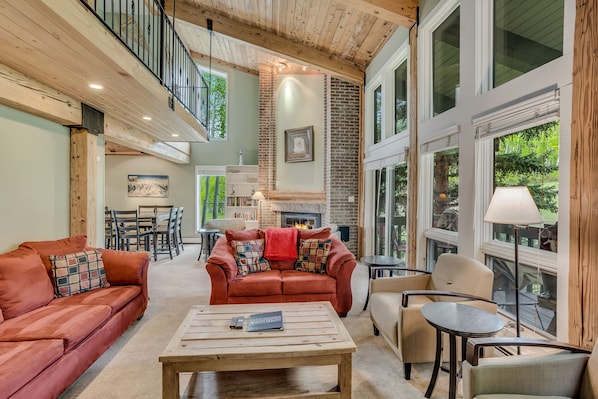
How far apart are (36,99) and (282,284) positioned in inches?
116

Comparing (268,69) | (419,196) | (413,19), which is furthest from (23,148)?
(268,69)

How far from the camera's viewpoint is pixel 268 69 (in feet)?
22.8

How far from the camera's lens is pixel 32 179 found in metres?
2.99

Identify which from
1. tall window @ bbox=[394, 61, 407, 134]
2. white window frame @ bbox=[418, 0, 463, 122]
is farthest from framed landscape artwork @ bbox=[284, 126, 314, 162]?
white window frame @ bbox=[418, 0, 463, 122]

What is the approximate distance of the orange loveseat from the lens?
3094 millimetres

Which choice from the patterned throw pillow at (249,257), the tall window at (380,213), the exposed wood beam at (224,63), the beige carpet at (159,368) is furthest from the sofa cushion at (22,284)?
the exposed wood beam at (224,63)

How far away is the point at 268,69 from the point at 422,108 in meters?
4.42

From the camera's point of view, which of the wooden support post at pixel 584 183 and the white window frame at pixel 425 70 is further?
the white window frame at pixel 425 70

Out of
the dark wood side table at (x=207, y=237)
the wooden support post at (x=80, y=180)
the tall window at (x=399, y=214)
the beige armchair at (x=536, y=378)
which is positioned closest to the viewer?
the beige armchair at (x=536, y=378)

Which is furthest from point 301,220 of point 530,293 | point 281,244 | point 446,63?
point 530,293

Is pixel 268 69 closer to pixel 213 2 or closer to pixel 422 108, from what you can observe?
pixel 213 2

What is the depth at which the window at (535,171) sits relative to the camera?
2.00 m

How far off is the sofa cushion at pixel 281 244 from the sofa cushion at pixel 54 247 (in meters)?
1.93

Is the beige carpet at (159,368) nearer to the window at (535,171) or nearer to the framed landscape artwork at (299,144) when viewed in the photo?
the window at (535,171)
